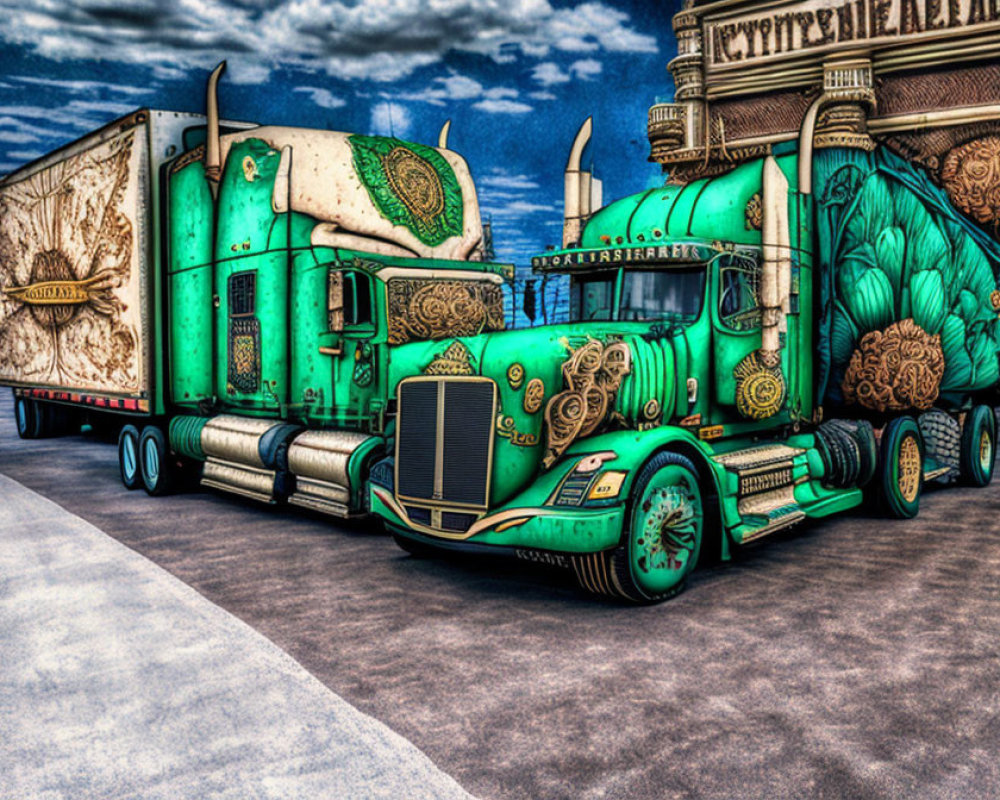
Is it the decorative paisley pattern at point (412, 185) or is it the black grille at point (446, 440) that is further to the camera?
the decorative paisley pattern at point (412, 185)

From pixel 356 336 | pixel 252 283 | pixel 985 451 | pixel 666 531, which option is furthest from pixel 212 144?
pixel 985 451

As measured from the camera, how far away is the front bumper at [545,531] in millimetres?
5938

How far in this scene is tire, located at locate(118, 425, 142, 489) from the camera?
12.2 m

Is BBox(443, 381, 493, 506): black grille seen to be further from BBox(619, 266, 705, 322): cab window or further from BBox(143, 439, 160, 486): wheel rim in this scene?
BBox(143, 439, 160, 486): wheel rim

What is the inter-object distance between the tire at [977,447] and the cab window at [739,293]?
5172mm

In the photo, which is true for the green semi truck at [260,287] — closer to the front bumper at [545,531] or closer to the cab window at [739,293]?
the front bumper at [545,531]

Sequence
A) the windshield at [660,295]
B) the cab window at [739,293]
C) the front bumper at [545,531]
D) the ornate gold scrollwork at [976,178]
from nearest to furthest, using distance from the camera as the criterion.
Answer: the front bumper at [545,531]
the windshield at [660,295]
the cab window at [739,293]
the ornate gold scrollwork at [976,178]

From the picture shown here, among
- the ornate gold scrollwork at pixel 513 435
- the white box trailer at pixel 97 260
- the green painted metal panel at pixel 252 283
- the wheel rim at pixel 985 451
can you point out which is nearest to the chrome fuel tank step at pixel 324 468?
the green painted metal panel at pixel 252 283

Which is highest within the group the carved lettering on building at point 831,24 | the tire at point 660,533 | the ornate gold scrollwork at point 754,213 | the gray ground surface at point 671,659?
the carved lettering on building at point 831,24

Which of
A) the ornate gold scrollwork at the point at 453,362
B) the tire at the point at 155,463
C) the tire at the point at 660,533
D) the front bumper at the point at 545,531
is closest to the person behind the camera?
the front bumper at the point at 545,531

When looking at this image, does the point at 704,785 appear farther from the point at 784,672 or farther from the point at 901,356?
the point at 901,356

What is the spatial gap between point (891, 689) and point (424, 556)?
425 cm

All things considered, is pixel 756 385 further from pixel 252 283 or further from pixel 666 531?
pixel 252 283

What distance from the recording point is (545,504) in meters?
6.14
